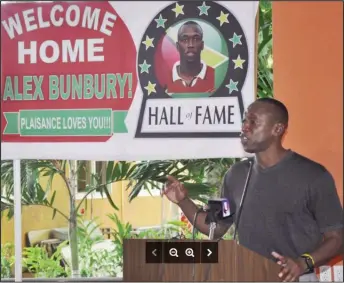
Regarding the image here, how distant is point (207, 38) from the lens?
13.6 ft

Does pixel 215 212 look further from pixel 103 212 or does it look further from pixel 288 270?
pixel 103 212

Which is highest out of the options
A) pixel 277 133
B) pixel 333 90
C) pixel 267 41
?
pixel 267 41

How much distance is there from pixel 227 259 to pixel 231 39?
1559 mm

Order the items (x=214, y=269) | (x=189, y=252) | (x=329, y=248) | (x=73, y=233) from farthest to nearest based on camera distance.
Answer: (x=73, y=233) < (x=329, y=248) < (x=189, y=252) < (x=214, y=269)

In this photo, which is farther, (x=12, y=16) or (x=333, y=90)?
(x=12, y=16)

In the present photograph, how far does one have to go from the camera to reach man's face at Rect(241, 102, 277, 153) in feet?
12.8

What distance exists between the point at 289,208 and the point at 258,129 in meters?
0.51

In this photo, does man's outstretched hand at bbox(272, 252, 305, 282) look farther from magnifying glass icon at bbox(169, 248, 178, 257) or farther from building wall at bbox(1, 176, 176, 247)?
building wall at bbox(1, 176, 176, 247)

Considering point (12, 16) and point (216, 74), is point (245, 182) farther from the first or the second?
point (12, 16)

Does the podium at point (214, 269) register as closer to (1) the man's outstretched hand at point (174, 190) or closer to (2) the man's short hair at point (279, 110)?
(1) the man's outstretched hand at point (174, 190)

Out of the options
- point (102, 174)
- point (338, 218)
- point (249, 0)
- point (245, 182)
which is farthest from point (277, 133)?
point (102, 174)

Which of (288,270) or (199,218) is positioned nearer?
(288,270)

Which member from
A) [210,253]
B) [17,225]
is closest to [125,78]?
[17,225]

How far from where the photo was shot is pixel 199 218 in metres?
4.01
